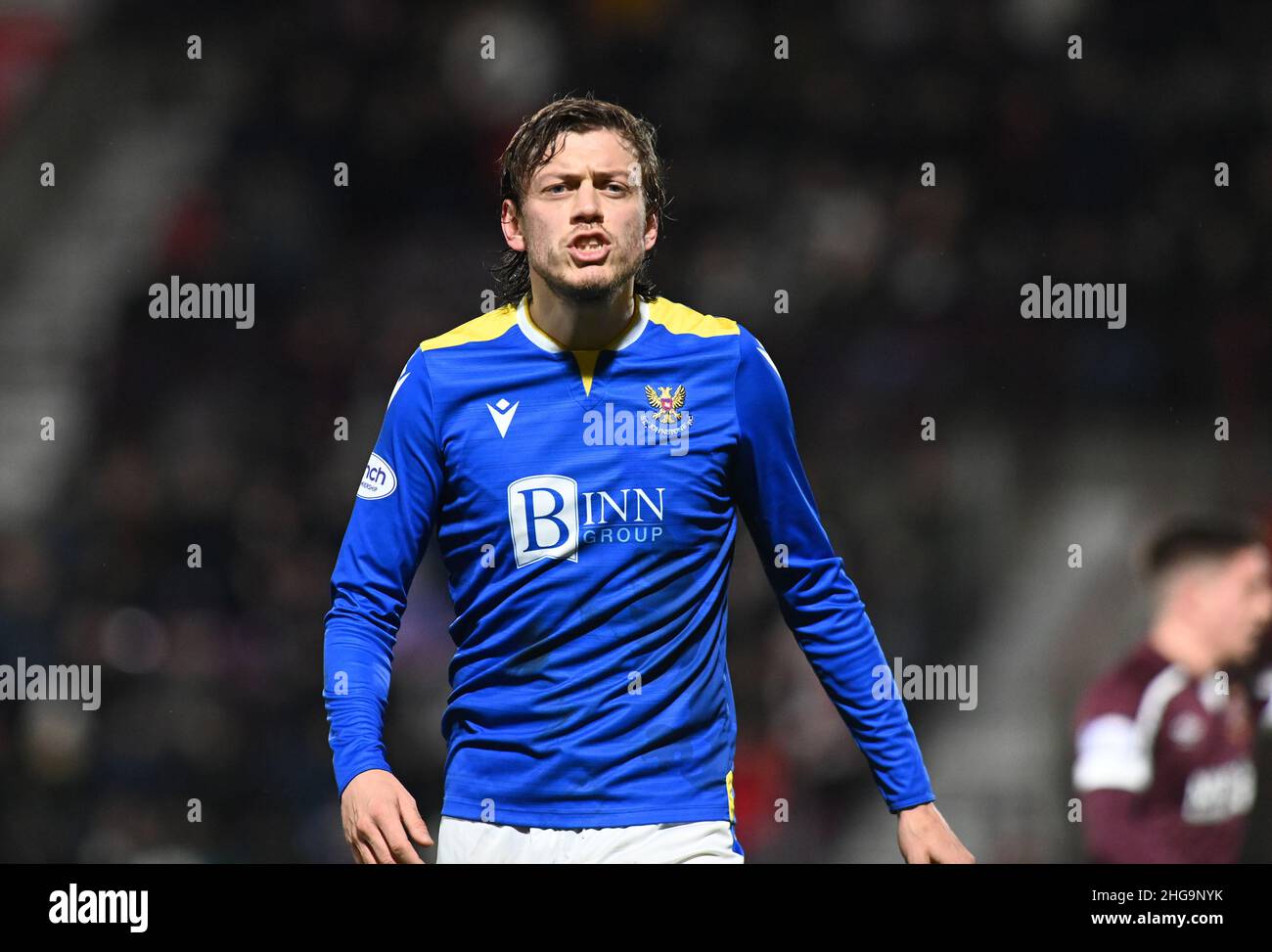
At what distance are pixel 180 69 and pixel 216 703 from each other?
229 inches

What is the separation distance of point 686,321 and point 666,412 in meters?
0.24

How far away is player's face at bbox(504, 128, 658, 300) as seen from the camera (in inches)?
126

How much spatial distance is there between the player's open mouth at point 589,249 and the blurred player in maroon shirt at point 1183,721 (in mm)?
2321

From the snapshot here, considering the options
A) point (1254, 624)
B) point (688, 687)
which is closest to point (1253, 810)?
point (1254, 624)

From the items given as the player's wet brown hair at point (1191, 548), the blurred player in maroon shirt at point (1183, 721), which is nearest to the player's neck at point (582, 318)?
the blurred player in maroon shirt at point (1183, 721)

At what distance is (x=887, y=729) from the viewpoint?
3.24 meters

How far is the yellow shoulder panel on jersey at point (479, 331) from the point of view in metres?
3.39

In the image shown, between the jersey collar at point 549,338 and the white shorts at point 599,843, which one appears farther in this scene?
the jersey collar at point 549,338

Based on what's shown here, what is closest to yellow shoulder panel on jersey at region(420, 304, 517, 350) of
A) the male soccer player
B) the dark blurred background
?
the male soccer player

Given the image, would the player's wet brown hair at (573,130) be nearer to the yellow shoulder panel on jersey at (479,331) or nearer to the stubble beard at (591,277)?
the stubble beard at (591,277)

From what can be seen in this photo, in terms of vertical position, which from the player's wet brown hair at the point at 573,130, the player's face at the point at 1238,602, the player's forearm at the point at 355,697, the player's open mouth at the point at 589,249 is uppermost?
the player's wet brown hair at the point at 573,130

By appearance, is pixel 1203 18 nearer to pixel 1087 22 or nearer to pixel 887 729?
pixel 1087 22

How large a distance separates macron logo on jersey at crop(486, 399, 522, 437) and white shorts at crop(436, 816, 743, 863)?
2.52 feet

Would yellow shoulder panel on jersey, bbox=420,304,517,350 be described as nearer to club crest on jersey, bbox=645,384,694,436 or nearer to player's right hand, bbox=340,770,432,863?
club crest on jersey, bbox=645,384,694,436
